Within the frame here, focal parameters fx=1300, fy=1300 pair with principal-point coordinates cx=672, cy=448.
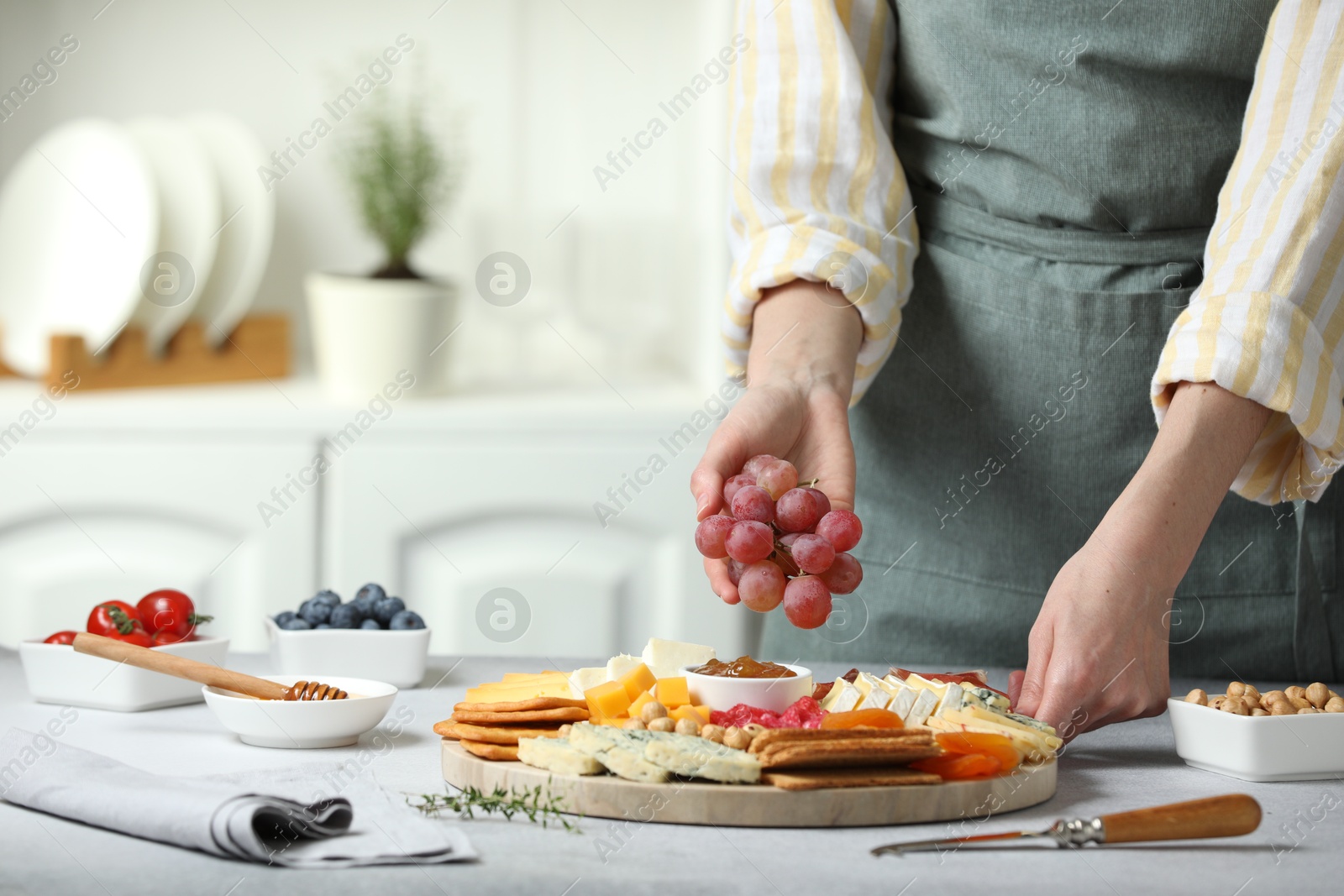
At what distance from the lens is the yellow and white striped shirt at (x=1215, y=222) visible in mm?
956

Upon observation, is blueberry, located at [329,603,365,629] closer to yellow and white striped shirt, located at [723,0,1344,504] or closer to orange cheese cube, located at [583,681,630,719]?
orange cheese cube, located at [583,681,630,719]

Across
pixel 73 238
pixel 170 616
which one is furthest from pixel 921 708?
pixel 73 238

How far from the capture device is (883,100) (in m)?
1.35

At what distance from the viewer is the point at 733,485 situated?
95cm

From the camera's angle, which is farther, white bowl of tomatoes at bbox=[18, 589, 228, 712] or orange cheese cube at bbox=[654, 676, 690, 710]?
white bowl of tomatoes at bbox=[18, 589, 228, 712]

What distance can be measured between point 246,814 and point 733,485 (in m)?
0.43

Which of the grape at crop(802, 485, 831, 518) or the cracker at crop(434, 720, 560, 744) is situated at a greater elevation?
the grape at crop(802, 485, 831, 518)

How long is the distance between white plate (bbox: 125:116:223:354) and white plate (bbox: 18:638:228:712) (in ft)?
3.74

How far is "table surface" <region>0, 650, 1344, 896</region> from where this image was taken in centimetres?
61

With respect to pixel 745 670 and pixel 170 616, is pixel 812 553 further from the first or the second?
pixel 170 616

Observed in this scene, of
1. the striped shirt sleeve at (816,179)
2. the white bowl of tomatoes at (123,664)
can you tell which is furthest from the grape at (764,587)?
the white bowl of tomatoes at (123,664)

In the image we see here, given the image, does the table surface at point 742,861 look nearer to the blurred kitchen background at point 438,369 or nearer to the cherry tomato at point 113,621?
the cherry tomato at point 113,621

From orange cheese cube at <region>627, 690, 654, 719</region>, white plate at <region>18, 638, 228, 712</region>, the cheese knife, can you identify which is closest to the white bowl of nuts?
the cheese knife

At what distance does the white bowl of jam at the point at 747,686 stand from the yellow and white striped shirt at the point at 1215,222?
36 centimetres
